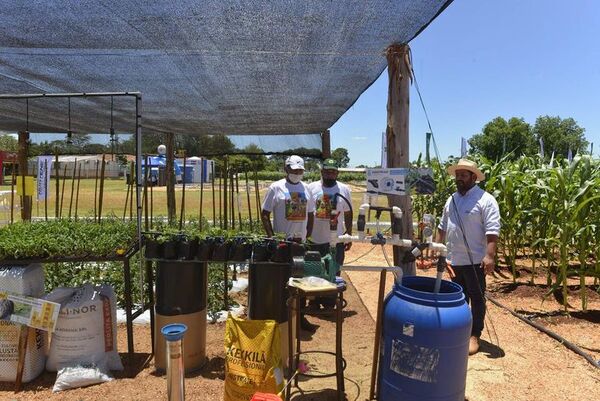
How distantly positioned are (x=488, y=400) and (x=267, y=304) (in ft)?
5.52

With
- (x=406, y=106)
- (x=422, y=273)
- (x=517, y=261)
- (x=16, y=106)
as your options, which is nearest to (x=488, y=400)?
(x=406, y=106)

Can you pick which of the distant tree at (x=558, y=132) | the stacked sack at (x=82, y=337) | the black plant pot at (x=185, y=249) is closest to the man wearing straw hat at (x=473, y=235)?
the black plant pot at (x=185, y=249)

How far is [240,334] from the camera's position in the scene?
99.7 inches

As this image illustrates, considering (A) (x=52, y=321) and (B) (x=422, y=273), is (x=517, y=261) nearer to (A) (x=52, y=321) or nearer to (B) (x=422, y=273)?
(B) (x=422, y=273)

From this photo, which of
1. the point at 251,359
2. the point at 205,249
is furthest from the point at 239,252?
the point at 251,359

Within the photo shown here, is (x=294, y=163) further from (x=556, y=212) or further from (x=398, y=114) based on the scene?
(x=556, y=212)

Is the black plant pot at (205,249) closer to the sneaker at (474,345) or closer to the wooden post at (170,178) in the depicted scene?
the sneaker at (474,345)

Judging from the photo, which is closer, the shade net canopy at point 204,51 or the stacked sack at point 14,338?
the shade net canopy at point 204,51

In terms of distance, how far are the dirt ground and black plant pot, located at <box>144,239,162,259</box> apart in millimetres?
903

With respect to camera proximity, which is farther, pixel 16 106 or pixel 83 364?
pixel 16 106

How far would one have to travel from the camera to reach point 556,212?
497 centimetres

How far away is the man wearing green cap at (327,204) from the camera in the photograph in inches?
170

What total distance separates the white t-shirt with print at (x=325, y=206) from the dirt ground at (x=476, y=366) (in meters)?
0.94

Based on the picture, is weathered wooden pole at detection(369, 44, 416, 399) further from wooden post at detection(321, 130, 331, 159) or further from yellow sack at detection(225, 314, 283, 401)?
wooden post at detection(321, 130, 331, 159)
